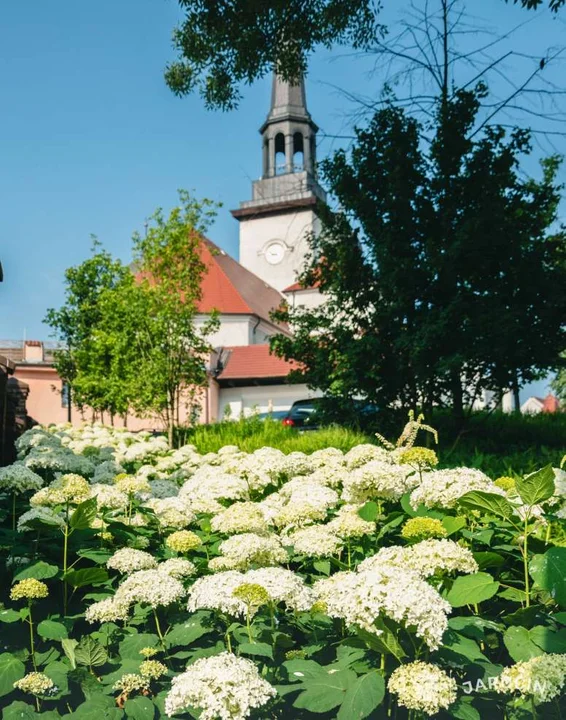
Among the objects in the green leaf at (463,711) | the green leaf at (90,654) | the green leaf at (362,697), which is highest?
the green leaf at (362,697)

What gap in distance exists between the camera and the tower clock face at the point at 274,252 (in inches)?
2127

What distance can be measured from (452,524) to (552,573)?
620 mm

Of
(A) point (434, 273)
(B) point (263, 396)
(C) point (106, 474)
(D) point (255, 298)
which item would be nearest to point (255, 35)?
(A) point (434, 273)

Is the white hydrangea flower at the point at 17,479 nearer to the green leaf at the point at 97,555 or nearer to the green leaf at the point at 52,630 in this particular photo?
the green leaf at the point at 97,555

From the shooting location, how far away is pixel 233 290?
4397 cm

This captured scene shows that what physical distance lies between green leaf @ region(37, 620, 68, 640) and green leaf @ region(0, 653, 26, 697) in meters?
0.13

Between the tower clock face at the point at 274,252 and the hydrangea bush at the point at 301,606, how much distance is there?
50866 millimetres

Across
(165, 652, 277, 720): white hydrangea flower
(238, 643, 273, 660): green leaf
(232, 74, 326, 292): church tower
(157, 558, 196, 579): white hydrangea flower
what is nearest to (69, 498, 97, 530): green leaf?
(157, 558, 196, 579): white hydrangea flower

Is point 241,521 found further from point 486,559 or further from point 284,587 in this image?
point 486,559

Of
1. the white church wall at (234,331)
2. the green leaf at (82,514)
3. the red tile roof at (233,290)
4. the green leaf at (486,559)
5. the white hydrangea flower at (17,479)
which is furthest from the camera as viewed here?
the red tile roof at (233,290)

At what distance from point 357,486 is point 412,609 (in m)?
1.56

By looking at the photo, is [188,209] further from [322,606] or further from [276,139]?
[276,139]

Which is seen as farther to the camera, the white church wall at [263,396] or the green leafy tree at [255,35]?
the white church wall at [263,396]

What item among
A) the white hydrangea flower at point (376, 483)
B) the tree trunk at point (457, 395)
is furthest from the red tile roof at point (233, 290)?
the white hydrangea flower at point (376, 483)
